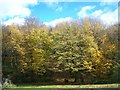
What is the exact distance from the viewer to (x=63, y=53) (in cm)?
770

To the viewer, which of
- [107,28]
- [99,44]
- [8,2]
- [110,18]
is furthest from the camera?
[99,44]

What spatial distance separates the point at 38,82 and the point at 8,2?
11.6 ft

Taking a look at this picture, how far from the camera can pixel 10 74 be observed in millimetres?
7262

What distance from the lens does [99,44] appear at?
7.90m

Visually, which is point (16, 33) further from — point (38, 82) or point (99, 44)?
point (99, 44)

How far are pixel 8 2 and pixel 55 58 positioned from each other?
11.9 ft

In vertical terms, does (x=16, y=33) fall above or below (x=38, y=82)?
above

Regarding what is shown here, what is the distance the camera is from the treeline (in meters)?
7.40

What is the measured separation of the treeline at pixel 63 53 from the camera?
24.3 ft

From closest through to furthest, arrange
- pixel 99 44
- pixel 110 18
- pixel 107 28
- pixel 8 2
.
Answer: pixel 8 2, pixel 110 18, pixel 107 28, pixel 99 44

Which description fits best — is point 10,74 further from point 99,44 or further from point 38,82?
point 99,44

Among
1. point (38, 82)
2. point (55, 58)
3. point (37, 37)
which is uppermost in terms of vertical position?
point (37, 37)

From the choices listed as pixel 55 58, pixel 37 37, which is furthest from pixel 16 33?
pixel 55 58

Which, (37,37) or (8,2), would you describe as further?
(37,37)
